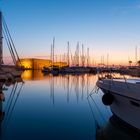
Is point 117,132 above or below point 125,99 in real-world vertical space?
below

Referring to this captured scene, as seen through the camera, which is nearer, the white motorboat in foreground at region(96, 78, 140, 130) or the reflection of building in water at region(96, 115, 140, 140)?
the white motorboat in foreground at region(96, 78, 140, 130)

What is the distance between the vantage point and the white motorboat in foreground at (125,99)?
26.9ft

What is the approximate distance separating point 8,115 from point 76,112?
11.8ft

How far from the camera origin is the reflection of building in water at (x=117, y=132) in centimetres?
902

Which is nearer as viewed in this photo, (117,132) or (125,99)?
(125,99)

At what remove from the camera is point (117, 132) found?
967cm

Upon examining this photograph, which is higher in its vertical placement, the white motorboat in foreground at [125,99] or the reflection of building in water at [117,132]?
the white motorboat in foreground at [125,99]

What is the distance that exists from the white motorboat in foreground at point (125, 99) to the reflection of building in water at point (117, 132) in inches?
12.8

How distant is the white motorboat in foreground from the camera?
323 inches

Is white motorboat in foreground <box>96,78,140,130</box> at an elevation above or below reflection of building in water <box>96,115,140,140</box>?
above

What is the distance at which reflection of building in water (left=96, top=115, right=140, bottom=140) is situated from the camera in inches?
355

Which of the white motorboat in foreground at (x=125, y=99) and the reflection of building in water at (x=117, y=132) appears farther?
the reflection of building in water at (x=117, y=132)

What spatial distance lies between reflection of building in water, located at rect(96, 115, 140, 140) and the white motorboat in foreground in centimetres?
32

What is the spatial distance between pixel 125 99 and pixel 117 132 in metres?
1.53
